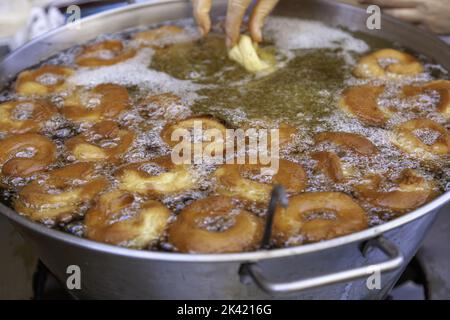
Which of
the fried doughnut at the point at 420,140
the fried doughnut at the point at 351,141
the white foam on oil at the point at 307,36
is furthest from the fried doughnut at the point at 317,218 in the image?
the white foam on oil at the point at 307,36

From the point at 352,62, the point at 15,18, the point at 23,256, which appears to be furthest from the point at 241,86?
the point at 15,18

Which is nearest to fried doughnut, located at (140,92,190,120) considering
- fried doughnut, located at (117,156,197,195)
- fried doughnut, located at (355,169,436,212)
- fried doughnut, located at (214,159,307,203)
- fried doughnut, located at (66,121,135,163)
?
fried doughnut, located at (66,121,135,163)

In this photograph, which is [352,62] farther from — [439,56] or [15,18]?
[15,18]

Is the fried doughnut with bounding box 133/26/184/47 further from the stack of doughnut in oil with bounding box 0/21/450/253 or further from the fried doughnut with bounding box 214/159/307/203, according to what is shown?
the fried doughnut with bounding box 214/159/307/203

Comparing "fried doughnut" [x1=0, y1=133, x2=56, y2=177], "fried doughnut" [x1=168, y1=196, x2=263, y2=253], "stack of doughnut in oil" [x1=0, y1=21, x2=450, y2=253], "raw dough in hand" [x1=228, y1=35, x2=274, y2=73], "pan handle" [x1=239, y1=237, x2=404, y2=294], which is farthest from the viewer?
"raw dough in hand" [x1=228, y1=35, x2=274, y2=73]

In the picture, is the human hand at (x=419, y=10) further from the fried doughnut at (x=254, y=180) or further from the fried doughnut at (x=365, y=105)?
the fried doughnut at (x=254, y=180)

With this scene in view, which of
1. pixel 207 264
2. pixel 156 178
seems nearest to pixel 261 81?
pixel 156 178
